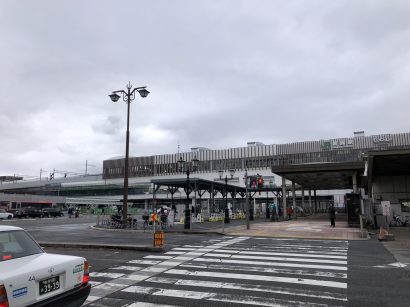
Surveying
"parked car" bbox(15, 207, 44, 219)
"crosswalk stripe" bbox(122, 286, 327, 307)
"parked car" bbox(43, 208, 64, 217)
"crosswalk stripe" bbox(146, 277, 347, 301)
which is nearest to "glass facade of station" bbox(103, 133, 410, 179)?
"parked car" bbox(43, 208, 64, 217)

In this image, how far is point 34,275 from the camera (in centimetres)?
514

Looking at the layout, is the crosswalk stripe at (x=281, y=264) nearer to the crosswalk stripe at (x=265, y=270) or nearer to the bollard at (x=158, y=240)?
the crosswalk stripe at (x=265, y=270)

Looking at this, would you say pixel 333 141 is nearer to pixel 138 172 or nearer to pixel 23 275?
pixel 138 172

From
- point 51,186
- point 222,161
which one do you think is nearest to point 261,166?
point 222,161

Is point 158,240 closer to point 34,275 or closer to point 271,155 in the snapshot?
point 34,275

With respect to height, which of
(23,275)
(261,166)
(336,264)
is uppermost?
(261,166)

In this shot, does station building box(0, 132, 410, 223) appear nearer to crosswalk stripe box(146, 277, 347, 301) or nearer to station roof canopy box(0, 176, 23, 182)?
station roof canopy box(0, 176, 23, 182)

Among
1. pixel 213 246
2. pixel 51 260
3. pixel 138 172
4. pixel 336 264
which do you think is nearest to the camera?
pixel 51 260

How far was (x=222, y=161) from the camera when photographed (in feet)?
317

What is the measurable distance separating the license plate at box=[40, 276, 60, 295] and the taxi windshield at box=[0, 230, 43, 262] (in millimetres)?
673

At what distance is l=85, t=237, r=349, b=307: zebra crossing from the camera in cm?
743

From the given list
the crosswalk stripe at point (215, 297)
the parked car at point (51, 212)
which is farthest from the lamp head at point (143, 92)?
the parked car at point (51, 212)

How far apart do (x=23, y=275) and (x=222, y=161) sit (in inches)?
3613

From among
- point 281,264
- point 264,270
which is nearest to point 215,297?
point 264,270
